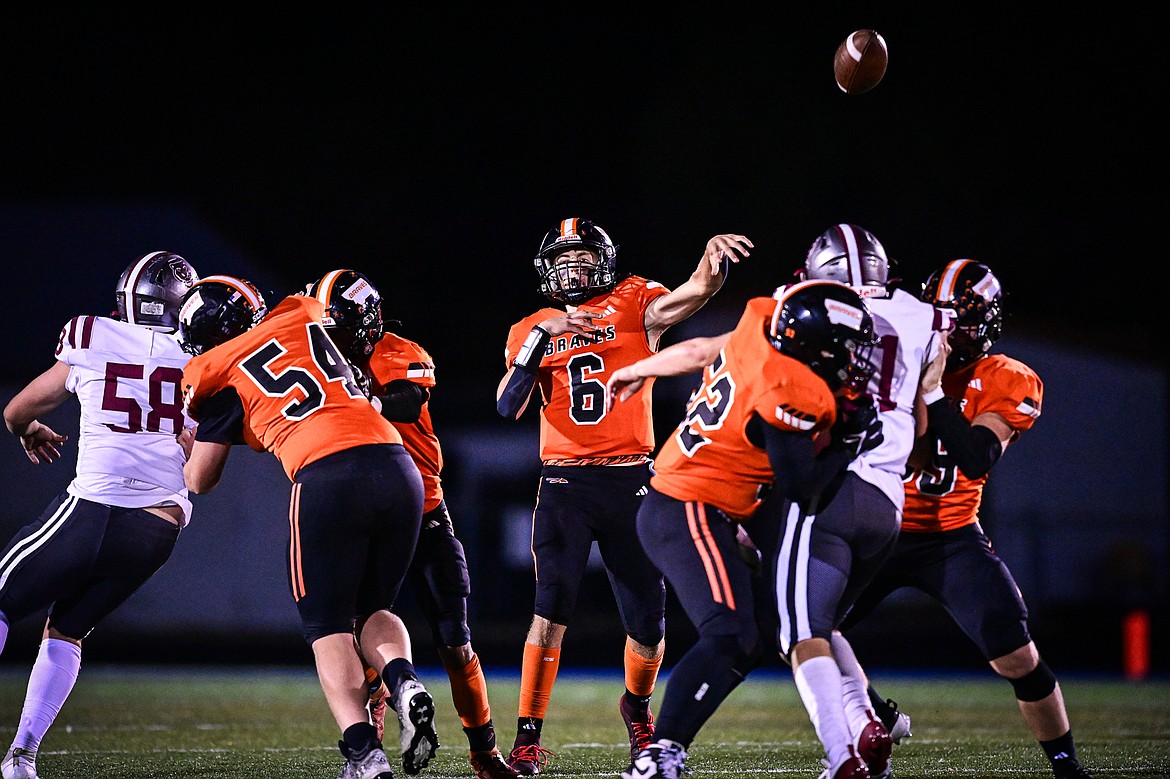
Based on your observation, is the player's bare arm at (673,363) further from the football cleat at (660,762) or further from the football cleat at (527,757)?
the football cleat at (527,757)

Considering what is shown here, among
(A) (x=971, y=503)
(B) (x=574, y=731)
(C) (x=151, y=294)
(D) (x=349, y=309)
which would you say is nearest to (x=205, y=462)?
(D) (x=349, y=309)

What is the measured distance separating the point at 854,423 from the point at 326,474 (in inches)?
71.2

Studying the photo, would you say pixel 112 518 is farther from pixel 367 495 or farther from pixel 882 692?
pixel 882 692

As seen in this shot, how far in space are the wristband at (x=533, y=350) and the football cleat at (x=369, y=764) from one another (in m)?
1.98

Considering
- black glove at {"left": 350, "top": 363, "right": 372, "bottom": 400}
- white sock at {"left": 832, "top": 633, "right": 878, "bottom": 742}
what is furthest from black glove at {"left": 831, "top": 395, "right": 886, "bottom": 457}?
black glove at {"left": 350, "top": 363, "right": 372, "bottom": 400}

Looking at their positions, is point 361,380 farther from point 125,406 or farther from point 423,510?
point 125,406

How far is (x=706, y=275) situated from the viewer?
5.79 m

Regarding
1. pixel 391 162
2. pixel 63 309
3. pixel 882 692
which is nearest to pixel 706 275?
pixel 882 692

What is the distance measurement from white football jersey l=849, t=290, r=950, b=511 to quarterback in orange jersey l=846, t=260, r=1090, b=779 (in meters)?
0.14

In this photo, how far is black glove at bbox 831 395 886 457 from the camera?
14.0 ft

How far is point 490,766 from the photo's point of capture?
5.22 metres

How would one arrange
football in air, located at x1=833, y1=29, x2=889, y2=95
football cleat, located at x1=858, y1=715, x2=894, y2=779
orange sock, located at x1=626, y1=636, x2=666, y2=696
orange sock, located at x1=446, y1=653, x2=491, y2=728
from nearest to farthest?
football cleat, located at x1=858, y1=715, x2=894, y2=779 → orange sock, located at x1=446, y1=653, x2=491, y2=728 → orange sock, located at x1=626, y1=636, x2=666, y2=696 → football in air, located at x1=833, y1=29, x2=889, y2=95

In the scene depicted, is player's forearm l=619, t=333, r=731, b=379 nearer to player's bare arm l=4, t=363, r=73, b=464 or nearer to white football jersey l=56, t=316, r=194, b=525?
white football jersey l=56, t=316, r=194, b=525

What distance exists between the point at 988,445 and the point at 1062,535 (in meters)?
14.7
